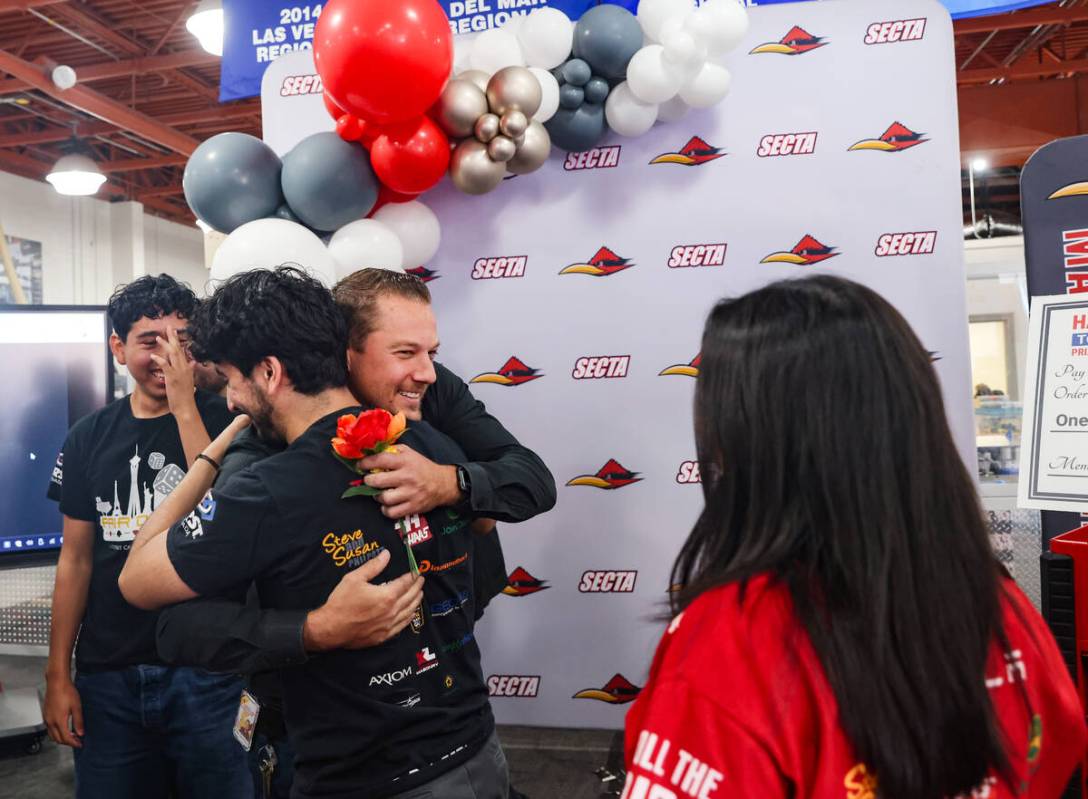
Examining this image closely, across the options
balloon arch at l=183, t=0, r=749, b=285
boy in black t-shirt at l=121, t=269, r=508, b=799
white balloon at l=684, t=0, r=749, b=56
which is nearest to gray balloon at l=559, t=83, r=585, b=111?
balloon arch at l=183, t=0, r=749, b=285

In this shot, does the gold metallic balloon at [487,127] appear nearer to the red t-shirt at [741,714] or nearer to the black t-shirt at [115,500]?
the black t-shirt at [115,500]

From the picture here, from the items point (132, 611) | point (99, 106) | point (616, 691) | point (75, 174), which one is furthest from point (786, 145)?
point (99, 106)

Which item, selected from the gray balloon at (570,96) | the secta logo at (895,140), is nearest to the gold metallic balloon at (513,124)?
the gray balloon at (570,96)

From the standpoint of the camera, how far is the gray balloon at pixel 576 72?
2.57 metres

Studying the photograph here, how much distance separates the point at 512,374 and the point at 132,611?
1.37 m

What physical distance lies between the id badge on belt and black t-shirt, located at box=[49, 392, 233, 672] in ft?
1.78

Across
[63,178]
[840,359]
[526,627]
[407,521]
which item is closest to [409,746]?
[407,521]

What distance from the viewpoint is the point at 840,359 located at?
811 mm

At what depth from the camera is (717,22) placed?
7.91 ft

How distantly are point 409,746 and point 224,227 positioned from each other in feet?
5.80

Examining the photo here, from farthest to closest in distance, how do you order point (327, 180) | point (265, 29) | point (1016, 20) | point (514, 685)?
point (1016, 20), point (265, 29), point (514, 685), point (327, 180)

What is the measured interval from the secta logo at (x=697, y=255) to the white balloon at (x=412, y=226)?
0.79m

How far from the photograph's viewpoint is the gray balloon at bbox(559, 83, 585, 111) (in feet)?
8.55

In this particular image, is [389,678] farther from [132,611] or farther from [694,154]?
[694,154]
